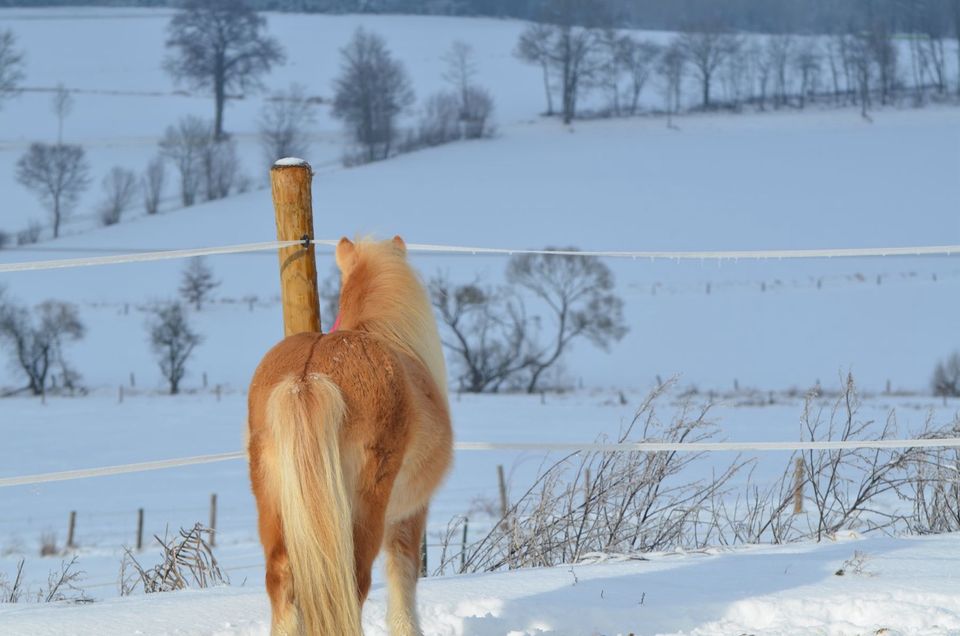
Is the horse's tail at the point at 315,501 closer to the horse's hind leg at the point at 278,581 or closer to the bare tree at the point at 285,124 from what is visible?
the horse's hind leg at the point at 278,581

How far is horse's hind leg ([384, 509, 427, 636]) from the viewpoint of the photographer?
10.3ft

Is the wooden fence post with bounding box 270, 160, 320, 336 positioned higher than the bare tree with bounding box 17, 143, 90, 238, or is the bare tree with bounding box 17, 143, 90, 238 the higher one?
the bare tree with bounding box 17, 143, 90, 238

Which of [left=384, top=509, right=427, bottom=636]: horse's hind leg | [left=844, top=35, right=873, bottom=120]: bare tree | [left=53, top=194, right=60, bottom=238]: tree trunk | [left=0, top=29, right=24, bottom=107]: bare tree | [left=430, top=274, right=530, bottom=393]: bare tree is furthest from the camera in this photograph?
[left=844, top=35, right=873, bottom=120]: bare tree

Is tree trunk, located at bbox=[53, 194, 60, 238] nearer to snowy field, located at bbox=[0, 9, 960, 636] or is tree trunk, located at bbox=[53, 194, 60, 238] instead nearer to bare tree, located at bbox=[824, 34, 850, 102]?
snowy field, located at bbox=[0, 9, 960, 636]

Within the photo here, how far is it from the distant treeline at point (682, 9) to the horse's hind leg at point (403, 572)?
7296 cm

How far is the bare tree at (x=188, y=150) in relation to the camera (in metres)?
47.8

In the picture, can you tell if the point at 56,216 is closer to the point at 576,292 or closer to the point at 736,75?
the point at 576,292

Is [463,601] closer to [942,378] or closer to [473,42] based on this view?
[942,378]

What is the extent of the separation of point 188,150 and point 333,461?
49487 mm

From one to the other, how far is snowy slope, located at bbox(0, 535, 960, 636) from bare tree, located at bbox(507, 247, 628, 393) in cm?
2631

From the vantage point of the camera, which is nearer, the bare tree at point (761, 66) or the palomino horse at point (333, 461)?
the palomino horse at point (333, 461)

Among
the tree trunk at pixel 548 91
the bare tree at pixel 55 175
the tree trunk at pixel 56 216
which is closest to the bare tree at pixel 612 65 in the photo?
the tree trunk at pixel 548 91

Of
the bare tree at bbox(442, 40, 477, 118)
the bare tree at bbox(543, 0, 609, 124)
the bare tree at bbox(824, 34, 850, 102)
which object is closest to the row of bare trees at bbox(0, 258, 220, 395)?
the bare tree at bbox(543, 0, 609, 124)

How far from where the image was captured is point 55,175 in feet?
151
